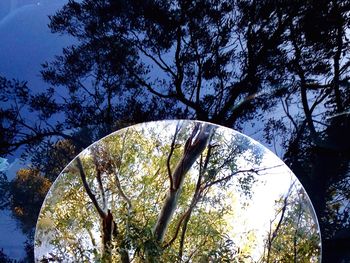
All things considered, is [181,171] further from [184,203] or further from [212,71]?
[212,71]

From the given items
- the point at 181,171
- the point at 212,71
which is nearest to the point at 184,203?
the point at 181,171

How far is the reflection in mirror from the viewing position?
1.38 meters

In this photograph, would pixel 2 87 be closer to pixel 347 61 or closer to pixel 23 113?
pixel 23 113

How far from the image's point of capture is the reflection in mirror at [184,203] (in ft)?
4.54

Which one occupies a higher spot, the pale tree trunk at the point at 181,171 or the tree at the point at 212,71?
the tree at the point at 212,71

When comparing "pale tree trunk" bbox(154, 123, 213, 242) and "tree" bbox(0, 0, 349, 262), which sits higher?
"tree" bbox(0, 0, 349, 262)

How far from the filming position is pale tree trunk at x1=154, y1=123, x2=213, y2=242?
140 centimetres

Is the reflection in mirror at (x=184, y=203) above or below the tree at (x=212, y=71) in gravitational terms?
below

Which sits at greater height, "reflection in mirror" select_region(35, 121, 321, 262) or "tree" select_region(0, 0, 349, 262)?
"tree" select_region(0, 0, 349, 262)

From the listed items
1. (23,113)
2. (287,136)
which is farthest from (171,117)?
(23,113)

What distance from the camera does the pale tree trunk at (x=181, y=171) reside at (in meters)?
1.40

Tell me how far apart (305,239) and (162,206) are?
1.46ft

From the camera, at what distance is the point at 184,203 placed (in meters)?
1.40

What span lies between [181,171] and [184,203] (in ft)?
0.32
